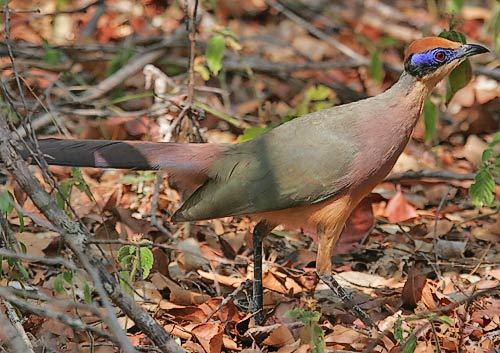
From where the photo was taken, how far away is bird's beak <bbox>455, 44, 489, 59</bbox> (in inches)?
152

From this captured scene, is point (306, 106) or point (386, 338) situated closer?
point (386, 338)

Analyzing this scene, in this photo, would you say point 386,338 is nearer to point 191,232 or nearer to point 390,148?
point 390,148

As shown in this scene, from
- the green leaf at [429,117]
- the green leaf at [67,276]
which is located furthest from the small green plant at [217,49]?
the green leaf at [67,276]

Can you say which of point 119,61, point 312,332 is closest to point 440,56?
point 312,332

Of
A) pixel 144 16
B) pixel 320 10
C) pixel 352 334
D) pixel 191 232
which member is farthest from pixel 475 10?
pixel 352 334

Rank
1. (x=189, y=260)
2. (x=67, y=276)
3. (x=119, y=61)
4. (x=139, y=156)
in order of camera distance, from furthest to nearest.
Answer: (x=119, y=61) → (x=189, y=260) → (x=139, y=156) → (x=67, y=276)

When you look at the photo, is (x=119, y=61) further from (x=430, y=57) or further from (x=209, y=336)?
(x=209, y=336)

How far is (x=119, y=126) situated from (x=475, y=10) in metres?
3.87

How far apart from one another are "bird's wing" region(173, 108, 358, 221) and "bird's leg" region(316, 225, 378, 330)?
0.66ft

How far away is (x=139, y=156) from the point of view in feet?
12.2

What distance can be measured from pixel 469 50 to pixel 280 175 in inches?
40.0

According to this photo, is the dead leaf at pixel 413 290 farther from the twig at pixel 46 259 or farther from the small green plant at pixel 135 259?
the twig at pixel 46 259

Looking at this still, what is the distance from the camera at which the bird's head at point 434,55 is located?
386cm

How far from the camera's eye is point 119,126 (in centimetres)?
562
